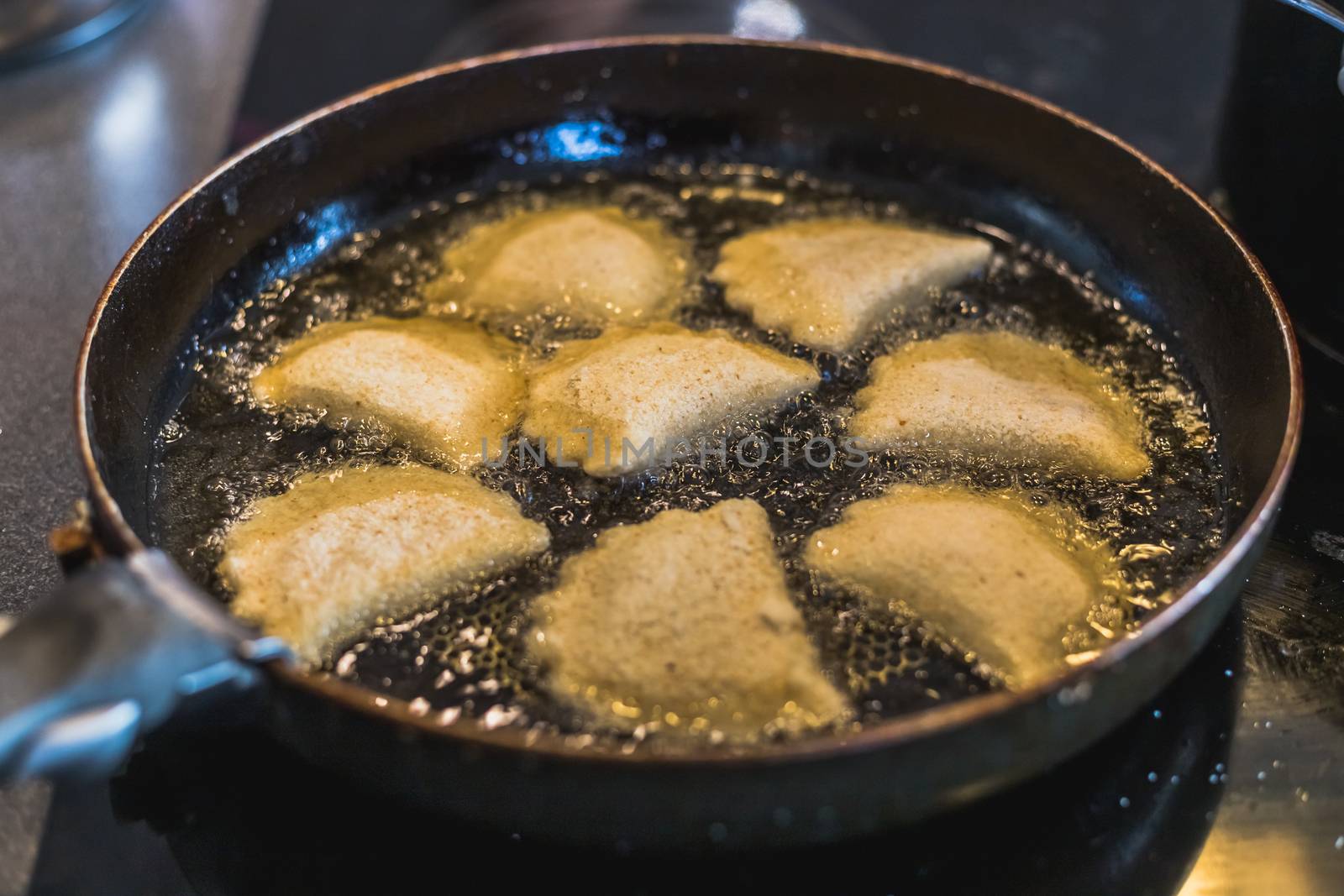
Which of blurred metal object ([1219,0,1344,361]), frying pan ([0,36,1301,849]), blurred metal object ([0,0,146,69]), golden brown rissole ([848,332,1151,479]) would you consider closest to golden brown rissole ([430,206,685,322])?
frying pan ([0,36,1301,849])

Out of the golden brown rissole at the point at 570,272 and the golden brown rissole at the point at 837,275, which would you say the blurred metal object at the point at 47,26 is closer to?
the golden brown rissole at the point at 570,272

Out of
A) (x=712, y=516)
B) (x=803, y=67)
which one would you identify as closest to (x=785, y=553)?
(x=712, y=516)

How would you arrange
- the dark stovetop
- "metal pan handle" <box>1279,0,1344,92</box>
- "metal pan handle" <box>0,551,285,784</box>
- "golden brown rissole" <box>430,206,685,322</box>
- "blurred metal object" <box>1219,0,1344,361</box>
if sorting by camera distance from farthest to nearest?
"golden brown rissole" <box>430,206,685,322</box>
"blurred metal object" <box>1219,0,1344,361</box>
"metal pan handle" <box>1279,0,1344,92</box>
the dark stovetop
"metal pan handle" <box>0,551,285,784</box>

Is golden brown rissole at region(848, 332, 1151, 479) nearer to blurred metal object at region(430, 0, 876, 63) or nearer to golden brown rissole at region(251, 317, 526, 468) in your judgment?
golden brown rissole at region(251, 317, 526, 468)

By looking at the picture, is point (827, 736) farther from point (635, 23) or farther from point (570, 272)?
point (635, 23)

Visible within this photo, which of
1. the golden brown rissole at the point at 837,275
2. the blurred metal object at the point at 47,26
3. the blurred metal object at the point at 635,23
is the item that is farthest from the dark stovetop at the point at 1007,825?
the blurred metal object at the point at 47,26
